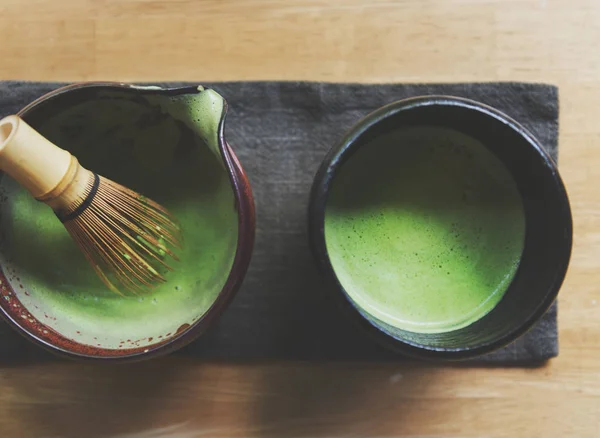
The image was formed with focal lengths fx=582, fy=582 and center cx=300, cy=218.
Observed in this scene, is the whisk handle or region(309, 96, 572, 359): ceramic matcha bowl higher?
the whisk handle

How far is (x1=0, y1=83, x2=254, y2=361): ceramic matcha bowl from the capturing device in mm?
551

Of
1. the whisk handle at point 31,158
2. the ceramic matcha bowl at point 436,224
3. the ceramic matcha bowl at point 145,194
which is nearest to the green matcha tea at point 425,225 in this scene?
the ceramic matcha bowl at point 436,224

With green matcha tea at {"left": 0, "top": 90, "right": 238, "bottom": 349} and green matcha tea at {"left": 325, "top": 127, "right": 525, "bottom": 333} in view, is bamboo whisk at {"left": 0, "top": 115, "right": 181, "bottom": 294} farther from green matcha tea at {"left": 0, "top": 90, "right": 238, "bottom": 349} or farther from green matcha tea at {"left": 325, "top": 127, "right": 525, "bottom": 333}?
green matcha tea at {"left": 325, "top": 127, "right": 525, "bottom": 333}

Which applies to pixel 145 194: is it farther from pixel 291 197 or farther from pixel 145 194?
pixel 291 197

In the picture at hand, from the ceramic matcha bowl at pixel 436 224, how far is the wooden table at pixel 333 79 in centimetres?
8

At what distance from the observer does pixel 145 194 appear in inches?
25.3

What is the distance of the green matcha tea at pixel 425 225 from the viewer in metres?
0.62

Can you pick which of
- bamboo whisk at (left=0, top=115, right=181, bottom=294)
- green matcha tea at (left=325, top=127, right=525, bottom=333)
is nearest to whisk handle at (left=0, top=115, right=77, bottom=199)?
bamboo whisk at (left=0, top=115, right=181, bottom=294)

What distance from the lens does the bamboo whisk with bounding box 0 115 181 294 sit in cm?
50

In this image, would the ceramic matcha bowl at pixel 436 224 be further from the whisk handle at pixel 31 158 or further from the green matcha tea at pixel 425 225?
the whisk handle at pixel 31 158

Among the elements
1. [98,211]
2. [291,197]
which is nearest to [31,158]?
[98,211]

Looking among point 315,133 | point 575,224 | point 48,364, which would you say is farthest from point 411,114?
point 48,364

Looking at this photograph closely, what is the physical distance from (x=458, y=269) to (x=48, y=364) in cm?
47

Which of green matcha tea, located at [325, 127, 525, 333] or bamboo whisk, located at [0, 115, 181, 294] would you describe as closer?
bamboo whisk, located at [0, 115, 181, 294]
